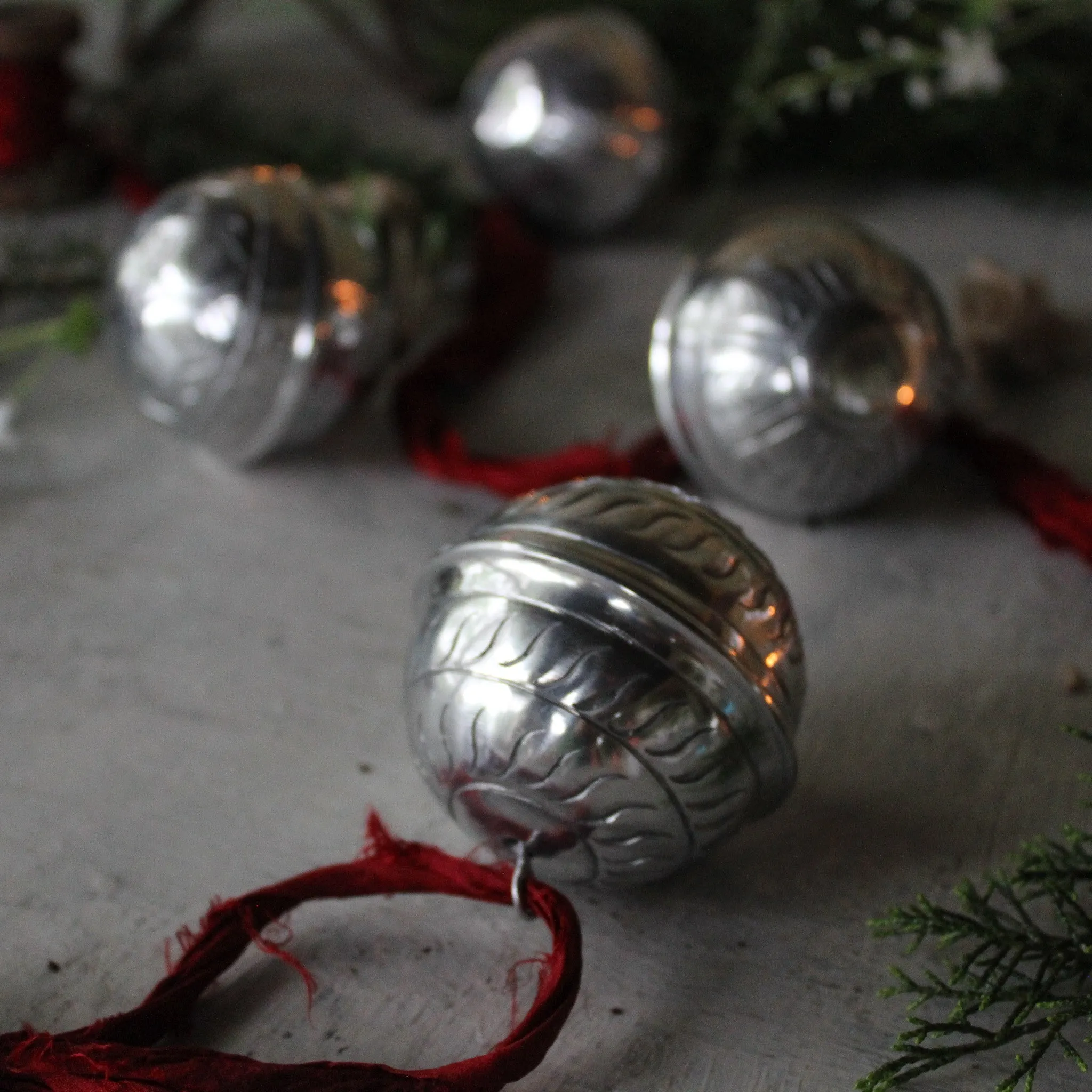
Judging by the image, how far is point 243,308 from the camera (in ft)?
3.23

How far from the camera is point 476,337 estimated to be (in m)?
1.24

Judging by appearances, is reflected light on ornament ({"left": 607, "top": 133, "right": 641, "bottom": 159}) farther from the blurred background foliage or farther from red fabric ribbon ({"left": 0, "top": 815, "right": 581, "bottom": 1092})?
red fabric ribbon ({"left": 0, "top": 815, "right": 581, "bottom": 1092})

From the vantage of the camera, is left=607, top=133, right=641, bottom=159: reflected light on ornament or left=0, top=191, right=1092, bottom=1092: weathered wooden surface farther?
left=607, top=133, right=641, bottom=159: reflected light on ornament

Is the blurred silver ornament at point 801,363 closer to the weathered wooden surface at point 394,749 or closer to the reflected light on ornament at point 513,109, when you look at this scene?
the weathered wooden surface at point 394,749

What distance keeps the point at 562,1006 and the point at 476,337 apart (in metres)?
0.76

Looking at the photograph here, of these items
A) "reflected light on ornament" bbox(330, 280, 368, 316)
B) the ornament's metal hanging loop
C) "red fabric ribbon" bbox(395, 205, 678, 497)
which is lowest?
"red fabric ribbon" bbox(395, 205, 678, 497)

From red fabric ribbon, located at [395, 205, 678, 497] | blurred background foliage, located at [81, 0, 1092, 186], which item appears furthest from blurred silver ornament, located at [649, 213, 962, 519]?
blurred background foliage, located at [81, 0, 1092, 186]

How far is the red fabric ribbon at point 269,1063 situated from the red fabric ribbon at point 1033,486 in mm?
514

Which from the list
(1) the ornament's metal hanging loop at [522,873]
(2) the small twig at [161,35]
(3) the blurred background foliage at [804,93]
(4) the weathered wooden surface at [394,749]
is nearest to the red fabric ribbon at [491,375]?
(4) the weathered wooden surface at [394,749]

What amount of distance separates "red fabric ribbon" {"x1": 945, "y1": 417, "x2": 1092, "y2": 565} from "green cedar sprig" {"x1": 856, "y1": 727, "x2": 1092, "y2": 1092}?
0.35m

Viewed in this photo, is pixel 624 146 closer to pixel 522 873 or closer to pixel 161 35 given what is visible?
pixel 161 35

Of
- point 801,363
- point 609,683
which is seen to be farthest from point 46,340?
point 609,683

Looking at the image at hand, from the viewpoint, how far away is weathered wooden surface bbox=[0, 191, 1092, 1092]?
66 cm

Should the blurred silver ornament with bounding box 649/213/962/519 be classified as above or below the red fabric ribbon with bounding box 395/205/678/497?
above
